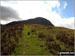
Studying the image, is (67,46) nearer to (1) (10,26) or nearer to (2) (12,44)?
(2) (12,44)

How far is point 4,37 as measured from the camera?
1410 inches

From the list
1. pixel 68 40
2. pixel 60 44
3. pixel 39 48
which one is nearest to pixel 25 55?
pixel 39 48

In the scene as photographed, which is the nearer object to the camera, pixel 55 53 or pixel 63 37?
pixel 55 53

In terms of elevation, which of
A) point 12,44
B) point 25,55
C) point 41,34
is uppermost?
point 41,34

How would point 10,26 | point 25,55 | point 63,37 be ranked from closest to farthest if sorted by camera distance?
1. point 25,55
2. point 63,37
3. point 10,26

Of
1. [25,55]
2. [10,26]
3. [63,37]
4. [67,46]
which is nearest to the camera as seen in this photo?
Answer: [25,55]

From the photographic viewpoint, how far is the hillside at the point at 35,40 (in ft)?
106

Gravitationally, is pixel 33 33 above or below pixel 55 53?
above

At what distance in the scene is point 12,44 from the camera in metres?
34.5

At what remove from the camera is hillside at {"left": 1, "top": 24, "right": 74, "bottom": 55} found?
106ft

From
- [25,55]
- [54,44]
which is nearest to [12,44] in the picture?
[25,55]

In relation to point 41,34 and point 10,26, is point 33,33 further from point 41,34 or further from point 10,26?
point 10,26

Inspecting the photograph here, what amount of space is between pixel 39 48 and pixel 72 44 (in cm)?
906

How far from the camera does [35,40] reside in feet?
112
